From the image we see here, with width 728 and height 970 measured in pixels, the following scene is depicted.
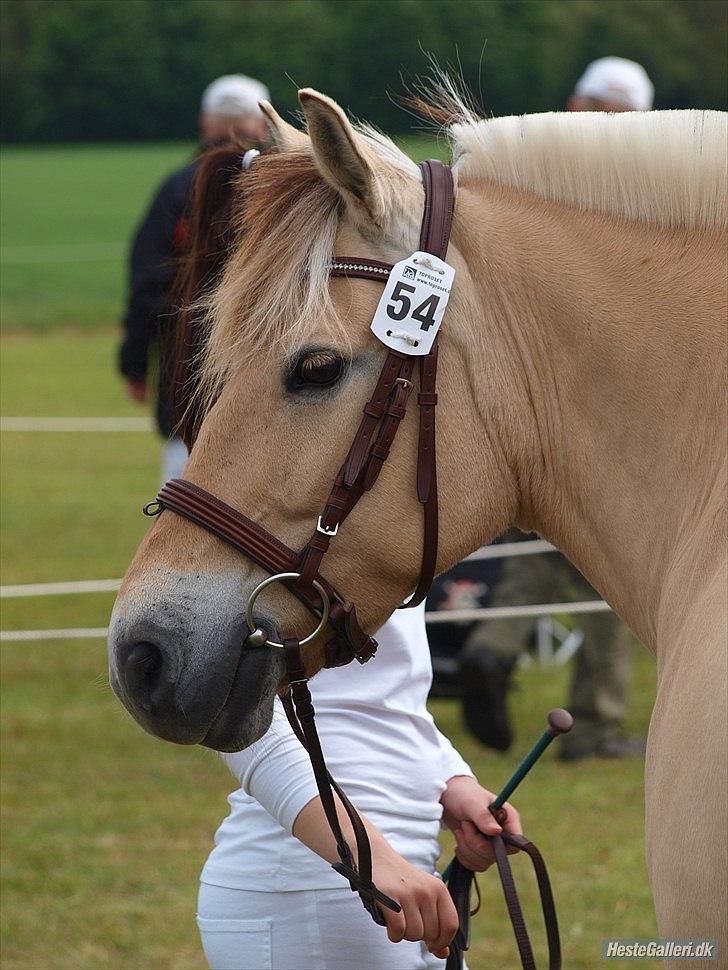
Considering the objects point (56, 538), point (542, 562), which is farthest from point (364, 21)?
point (542, 562)

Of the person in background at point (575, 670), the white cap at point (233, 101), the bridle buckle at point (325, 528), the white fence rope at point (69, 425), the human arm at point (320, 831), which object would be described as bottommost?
the white fence rope at point (69, 425)

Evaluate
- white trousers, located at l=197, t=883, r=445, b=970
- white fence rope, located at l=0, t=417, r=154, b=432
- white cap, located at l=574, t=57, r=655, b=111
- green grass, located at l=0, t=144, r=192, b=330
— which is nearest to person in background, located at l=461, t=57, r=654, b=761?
white cap, located at l=574, t=57, r=655, b=111

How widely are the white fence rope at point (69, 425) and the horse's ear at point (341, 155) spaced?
10.1m

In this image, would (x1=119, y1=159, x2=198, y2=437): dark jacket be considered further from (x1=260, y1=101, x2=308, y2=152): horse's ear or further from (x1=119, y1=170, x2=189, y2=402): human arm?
(x1=260, y1=101, x2=308, y2=152): horse's ear

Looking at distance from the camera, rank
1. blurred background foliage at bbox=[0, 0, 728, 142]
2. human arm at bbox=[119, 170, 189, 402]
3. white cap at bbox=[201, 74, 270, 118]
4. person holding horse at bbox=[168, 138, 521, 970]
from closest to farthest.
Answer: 1. person holding horse at bbox=[168, 138, 521, 970]
2. human arm at bbox=[119, 170, 189, 402]
3. white cap at bbox=[201, 74, 270, 118]
4. blurred background foliage at bbox=[0, 0, 728, 142]

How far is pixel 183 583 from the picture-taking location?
70.6 inches

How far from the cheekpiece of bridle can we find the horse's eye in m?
0.06

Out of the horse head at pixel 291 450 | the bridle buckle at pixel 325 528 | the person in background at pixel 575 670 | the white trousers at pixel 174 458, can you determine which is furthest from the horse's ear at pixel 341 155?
the person in background at pixel 575 670


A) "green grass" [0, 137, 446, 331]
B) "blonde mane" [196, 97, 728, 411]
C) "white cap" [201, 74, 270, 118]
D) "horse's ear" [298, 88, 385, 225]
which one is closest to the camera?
"horse's ear" [298, 88, 385, 225]

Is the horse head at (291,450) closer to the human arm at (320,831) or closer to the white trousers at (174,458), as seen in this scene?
→ the human arm at (320,831)

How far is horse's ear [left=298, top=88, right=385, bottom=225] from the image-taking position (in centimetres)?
173

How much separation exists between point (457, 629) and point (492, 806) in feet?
11.8

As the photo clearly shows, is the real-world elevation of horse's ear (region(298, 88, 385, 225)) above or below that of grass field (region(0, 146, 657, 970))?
above

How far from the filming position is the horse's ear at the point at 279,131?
2.04 metres
